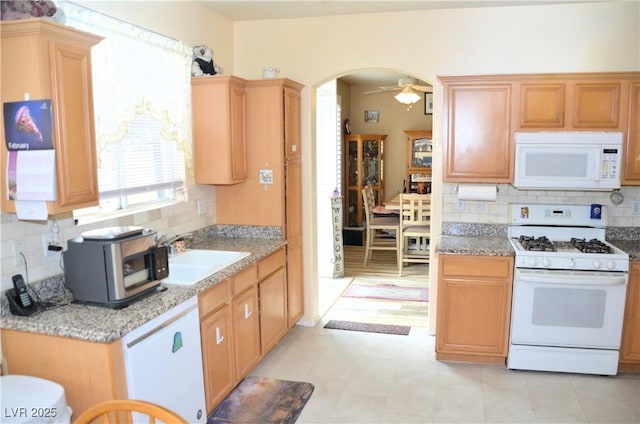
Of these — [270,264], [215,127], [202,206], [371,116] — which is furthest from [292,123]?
[371,116]

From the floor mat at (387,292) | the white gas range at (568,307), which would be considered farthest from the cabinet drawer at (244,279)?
the floor mat at (387,292)

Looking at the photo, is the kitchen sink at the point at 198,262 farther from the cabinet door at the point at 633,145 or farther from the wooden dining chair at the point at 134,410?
the cabinet door at the point at 633,145

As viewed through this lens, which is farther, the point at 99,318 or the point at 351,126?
the point at 351,126

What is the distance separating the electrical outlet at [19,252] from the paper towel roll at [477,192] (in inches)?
116

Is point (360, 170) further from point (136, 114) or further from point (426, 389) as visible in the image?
point (136, 114)

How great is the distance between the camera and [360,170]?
8.34 meters

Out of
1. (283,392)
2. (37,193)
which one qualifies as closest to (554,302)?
(283,392)

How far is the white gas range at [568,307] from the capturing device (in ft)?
11.0

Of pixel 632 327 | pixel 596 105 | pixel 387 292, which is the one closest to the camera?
pixel 632 327

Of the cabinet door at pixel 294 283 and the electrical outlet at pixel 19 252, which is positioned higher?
the electrical outlet at pixel 19 252

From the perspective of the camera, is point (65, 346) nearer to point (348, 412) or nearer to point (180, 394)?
point (180, 394)

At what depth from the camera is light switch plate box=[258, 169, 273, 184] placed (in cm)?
397

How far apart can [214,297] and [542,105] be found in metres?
2.65

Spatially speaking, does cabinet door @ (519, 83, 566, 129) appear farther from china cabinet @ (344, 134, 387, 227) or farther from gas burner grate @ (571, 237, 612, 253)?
china cabinet @ (344, 134, 387, 227)
